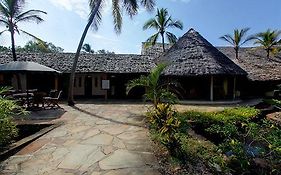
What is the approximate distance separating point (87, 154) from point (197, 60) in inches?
515

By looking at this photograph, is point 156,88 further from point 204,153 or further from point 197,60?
point 197,60

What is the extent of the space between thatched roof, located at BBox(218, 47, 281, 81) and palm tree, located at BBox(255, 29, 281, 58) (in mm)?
885

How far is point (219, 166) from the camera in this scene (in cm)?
489

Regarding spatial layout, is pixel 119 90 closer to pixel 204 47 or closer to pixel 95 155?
pixel 204 47

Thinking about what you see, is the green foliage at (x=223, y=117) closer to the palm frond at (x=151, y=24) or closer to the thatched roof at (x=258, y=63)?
the thatched roof at (x=258, y=63)

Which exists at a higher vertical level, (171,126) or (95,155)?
(171,126)

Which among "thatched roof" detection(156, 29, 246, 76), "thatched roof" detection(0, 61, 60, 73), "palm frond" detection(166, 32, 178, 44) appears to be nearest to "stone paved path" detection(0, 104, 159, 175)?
"thatched roof" detection(0, 61, 60, 73)

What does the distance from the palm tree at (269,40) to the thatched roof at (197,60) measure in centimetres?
692

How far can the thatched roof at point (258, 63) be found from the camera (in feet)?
62.5

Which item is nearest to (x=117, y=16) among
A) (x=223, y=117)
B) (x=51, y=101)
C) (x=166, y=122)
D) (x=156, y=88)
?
(x=51, y=101)

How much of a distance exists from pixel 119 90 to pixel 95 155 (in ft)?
46.7

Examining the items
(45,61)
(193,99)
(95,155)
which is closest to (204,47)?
(193,99)

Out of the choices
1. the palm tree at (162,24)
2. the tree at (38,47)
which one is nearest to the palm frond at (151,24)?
the palm tree at (162,24)

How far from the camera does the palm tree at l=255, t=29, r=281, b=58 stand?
72.9ft
